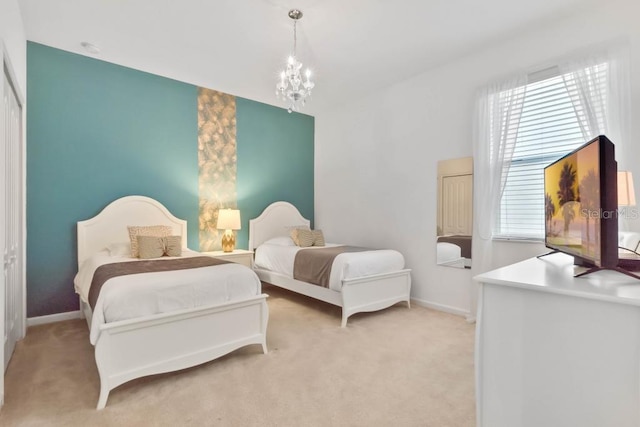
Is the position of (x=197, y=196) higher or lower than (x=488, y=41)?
lower

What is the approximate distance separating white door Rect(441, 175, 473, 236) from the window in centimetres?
32

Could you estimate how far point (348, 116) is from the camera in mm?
5027

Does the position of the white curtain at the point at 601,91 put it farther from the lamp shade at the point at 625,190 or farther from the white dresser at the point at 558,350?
the white dresser at the point at 558,350

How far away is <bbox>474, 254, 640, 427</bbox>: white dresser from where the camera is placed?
0.91 meters

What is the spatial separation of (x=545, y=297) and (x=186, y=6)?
124 inches

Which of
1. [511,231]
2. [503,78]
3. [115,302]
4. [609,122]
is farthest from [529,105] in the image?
[115,302]

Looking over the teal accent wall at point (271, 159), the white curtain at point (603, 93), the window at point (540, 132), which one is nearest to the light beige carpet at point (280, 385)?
the window at point (540, 132)

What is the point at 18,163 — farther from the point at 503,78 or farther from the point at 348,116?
the point at 503,78

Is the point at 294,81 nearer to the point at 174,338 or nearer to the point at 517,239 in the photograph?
the point at 174,338

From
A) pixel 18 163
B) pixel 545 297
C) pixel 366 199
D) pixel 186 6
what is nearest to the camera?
pixel 545 297

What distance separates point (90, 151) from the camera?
3664 millimetres

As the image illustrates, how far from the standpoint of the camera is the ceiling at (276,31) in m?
2.74

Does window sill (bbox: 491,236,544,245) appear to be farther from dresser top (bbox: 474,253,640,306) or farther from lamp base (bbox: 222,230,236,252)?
lamp base (bbox: 222,230,236,252)

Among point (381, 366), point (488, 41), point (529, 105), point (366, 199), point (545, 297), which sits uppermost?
point (488, 41)
